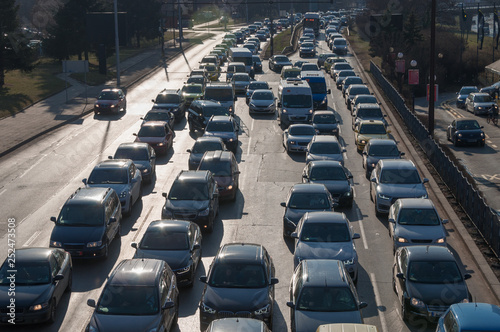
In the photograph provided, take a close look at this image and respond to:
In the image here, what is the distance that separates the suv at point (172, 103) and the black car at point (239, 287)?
27151mm

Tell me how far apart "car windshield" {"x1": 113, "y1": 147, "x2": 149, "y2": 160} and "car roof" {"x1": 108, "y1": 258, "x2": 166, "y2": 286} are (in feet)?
43.6

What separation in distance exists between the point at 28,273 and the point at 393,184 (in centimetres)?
1325

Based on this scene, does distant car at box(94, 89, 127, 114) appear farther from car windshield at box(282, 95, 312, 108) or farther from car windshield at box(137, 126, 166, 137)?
car windshield at box(137, 126, 166, 137)

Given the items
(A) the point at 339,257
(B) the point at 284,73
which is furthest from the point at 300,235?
(B) the point at 284,73

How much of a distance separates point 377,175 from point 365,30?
85474mm

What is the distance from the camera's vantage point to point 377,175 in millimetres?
27016

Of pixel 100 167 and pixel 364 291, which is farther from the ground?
pixel 100 167

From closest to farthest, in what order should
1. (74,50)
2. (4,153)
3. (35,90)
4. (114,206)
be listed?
(114,206) → (4,153) → (35,90) → (74,50)

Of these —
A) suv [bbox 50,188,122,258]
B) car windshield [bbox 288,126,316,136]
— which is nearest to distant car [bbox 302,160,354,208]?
suv [bbox 50,188,122,258]

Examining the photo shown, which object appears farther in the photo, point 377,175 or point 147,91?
point 147,91

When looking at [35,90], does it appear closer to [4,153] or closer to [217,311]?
[4,153]

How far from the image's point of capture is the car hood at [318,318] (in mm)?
14969

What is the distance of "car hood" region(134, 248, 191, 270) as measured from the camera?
18922mm

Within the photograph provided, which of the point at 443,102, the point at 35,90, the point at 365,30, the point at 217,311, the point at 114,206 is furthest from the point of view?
the point at 365,30
